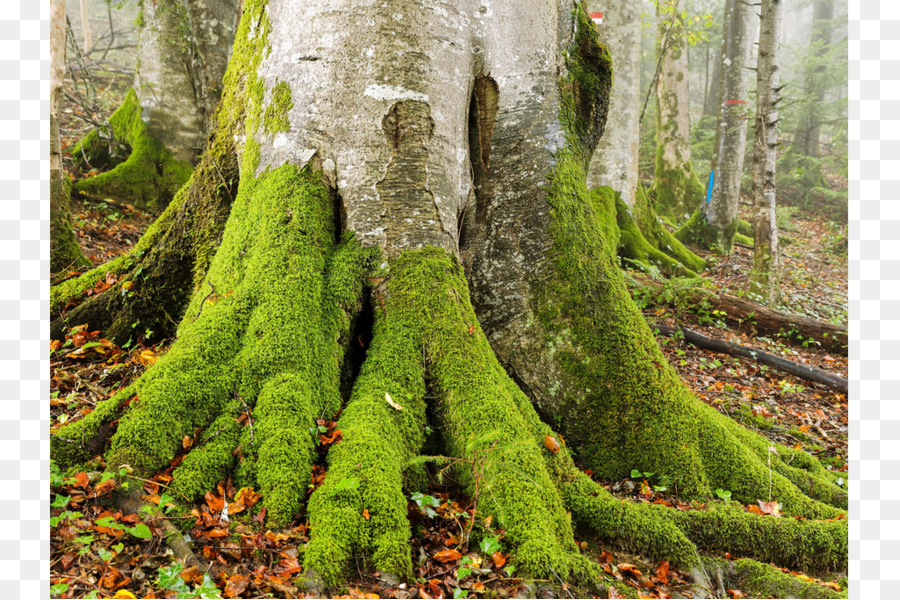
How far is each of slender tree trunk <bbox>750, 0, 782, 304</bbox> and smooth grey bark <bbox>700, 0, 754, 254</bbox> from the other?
3885 millimetres

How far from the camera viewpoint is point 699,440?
148 inches

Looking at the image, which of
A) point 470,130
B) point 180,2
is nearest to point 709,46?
point 180,2

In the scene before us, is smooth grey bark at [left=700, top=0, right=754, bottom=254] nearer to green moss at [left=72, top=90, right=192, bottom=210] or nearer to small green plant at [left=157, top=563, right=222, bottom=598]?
green moss at [left=72, top=90, right=192, bottom=210]

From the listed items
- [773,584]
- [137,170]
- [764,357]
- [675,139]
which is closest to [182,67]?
[137,170]

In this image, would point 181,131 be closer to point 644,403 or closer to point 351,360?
point 351,360

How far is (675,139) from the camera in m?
13.6

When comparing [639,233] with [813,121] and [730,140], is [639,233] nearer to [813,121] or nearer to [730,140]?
[730,140]

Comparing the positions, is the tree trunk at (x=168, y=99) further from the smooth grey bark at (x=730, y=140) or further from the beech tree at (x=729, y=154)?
the smooth grey bark at (x=730, y=140)

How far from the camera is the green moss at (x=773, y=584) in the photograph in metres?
2.88

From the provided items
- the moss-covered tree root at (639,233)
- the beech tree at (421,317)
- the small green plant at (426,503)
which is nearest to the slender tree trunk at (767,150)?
the moss-covered tree root at (639,233)

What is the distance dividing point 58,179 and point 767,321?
871 cm

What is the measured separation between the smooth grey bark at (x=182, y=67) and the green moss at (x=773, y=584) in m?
8.83

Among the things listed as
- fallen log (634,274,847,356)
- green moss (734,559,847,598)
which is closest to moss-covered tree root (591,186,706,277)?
fallen log (634,274,847,356)
